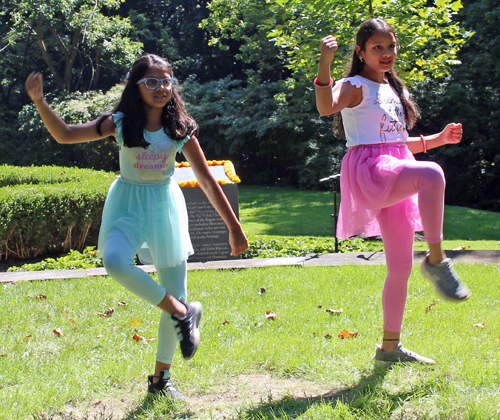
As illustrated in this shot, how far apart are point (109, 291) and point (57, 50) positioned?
22.6 metres

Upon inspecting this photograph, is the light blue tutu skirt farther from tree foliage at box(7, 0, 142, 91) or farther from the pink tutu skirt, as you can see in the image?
tree foliage at box(7, 0, 142, 91)

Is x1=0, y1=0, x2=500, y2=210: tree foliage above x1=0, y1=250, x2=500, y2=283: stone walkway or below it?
above

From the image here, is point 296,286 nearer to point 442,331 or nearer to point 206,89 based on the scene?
point 442,331

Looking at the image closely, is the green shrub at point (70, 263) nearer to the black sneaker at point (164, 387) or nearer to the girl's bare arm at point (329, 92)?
the black sneaker at point (164, 387)

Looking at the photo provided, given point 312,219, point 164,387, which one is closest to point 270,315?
point 164,387

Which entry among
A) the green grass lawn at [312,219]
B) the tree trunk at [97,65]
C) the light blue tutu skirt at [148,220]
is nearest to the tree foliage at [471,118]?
the green grass lawn at [312,219]

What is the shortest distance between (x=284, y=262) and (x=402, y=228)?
3.59 meters

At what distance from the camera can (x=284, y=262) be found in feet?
22.1

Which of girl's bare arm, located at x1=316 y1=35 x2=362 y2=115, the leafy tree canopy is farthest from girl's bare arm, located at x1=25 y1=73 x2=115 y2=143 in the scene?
the leafy tree canopy

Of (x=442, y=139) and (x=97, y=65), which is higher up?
(x=97, y=65)

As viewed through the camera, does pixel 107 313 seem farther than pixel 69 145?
No

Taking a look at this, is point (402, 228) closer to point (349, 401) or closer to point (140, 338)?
point (349, 401)

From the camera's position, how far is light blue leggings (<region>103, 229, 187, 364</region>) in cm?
273

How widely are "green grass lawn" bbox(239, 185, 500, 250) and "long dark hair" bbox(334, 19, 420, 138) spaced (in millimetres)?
6078
